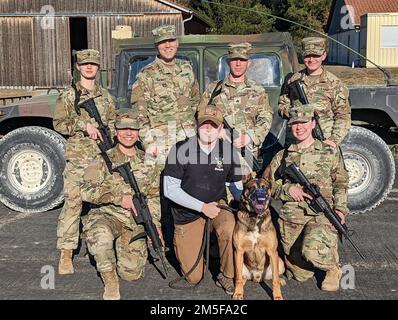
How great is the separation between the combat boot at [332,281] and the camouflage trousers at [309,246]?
0.05 metres

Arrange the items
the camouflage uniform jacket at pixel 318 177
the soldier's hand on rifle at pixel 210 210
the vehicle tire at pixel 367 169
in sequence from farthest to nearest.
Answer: the vehicle tire at pixel 367 169
the camouflage uniform jacket at pixel 318 177
the soldier's hand on rifle at pixel 210 210

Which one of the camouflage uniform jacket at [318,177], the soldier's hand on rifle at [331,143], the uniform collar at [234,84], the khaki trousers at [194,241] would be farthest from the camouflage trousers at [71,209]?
the soldier's hand on rifle at [331,143]

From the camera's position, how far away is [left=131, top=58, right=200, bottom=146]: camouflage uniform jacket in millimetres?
5000

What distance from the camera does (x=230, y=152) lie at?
4410 mm

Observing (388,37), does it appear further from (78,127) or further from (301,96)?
(78,127)

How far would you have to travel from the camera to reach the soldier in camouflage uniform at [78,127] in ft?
15.2

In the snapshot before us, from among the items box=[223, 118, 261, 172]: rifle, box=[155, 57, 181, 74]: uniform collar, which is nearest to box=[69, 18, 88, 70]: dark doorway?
box=[155, 57, 181, 74]: uniform collar

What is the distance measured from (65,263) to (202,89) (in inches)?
89.2

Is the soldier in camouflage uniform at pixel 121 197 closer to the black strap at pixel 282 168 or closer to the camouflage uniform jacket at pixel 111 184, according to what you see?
the camouflage uniform jacket at pixel 111 184

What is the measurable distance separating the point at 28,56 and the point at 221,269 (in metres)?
20.8

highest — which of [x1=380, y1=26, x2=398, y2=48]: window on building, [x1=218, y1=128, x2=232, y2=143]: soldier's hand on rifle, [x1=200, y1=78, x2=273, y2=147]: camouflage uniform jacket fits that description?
[x1=380, y1=26, x2=398, y2=48]: window on building

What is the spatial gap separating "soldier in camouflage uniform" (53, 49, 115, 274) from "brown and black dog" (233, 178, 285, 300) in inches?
56.1

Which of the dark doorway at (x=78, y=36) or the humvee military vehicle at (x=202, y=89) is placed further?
the dark doorway at (x=78, y=36)

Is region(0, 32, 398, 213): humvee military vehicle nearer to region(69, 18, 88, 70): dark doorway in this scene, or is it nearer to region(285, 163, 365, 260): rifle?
region(285, 163, 365, 260): rifle
